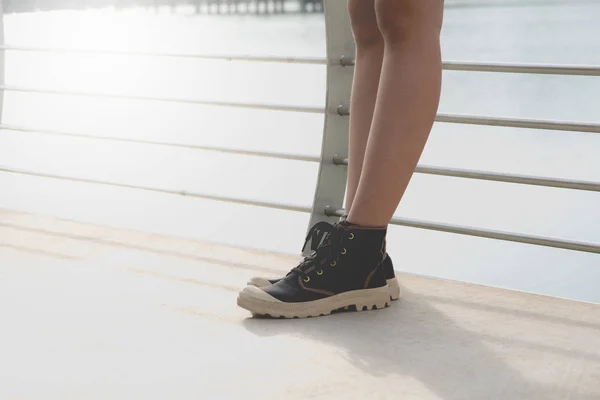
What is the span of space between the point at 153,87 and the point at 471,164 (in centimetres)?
1010

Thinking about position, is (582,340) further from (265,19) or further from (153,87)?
(265,19)

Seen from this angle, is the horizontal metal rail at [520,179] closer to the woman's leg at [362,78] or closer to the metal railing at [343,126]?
the metal railing at [343,126]

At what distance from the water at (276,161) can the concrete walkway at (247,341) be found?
0.59 metres

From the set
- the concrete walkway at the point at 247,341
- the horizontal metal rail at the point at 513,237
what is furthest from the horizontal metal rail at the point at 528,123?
the concrete walkway at the point at 247,341

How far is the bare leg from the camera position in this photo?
4.07 ft

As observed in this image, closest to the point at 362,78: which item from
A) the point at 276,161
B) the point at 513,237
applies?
→ the point at 513,237

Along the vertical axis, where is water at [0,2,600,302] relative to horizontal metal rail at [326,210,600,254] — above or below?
below

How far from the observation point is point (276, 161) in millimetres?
7500

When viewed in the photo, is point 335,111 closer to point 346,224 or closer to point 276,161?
point 346,224

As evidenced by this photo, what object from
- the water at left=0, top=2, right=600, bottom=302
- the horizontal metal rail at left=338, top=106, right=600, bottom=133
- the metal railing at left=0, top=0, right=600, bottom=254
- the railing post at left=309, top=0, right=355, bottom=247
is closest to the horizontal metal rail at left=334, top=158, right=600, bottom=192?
the metal railing at left=0, top=0, right=600, bottom=254

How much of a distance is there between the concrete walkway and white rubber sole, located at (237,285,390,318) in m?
0.02

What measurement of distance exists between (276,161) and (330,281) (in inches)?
245

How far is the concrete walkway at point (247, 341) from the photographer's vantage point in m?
0.99

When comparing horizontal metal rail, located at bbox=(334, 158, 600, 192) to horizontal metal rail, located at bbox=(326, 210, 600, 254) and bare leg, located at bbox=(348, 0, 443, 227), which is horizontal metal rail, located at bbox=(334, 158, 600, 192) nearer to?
horizontal metal rail, located at bbox=(326, 210, 600, 254)
